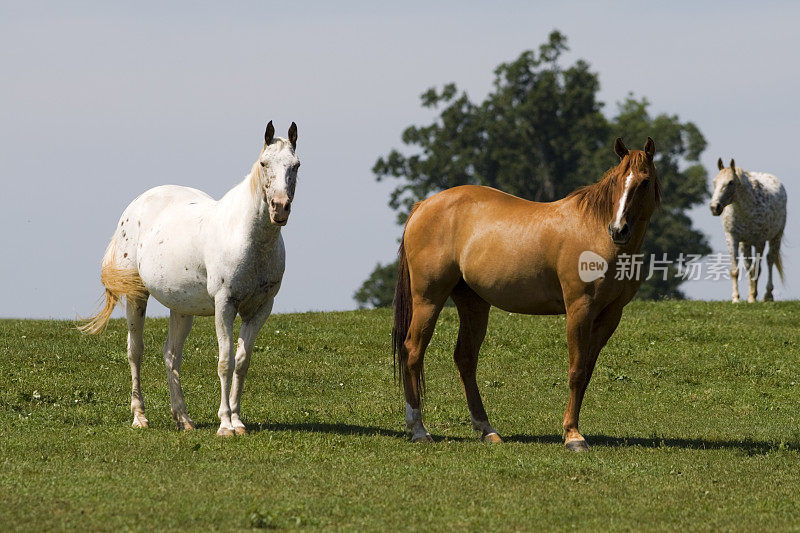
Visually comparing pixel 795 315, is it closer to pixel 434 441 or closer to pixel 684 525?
pixel 434 441

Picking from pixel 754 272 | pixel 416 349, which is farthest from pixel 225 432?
pixel 754 272

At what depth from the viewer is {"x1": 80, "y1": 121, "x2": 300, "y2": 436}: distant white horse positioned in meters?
11.9

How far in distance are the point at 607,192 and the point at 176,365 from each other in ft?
19.6

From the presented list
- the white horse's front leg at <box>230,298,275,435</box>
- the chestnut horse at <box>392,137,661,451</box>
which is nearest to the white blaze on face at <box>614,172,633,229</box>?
the chestnut horse at <box>392,137,661,451</box>

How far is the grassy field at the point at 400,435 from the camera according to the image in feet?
29.6

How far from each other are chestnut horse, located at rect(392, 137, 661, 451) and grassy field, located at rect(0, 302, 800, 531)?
1.05 metres

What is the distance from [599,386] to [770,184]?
13.0 meters

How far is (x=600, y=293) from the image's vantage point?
11.9 meters

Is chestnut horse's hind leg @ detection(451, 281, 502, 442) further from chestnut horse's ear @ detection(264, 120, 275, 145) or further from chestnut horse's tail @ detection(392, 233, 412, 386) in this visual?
chestnut horse's ear @ detection(264, 120, 275, 145)

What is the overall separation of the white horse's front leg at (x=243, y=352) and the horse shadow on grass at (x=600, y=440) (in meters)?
0.33

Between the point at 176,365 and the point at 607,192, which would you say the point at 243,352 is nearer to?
the point at 176,365

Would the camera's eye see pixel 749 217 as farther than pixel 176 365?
Yes

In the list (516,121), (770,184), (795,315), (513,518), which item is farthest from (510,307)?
(516,121)

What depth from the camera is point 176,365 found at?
1337 centimetres
